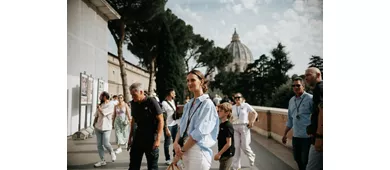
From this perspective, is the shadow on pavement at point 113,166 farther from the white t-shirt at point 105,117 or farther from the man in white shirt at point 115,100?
the man in white shirt at point 115,100

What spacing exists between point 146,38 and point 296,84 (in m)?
1.80

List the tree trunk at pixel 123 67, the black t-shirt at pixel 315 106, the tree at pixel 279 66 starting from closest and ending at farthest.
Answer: the black t-shirt at pixel 315 106 < the tree at pixel 279 66 < the tree trunk at pixel 123 67

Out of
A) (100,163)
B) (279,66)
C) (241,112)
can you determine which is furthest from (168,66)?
(100,163)

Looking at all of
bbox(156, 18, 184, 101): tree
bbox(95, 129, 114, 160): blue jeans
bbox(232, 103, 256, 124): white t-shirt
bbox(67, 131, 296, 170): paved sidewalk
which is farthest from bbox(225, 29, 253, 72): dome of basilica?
bbox(95, 129, 114, 160): blue jeans

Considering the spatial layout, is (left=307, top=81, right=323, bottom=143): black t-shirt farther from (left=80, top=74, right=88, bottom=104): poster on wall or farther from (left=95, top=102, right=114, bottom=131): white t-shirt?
(left=80, top=74, right=88, bottom=104): poster on wall

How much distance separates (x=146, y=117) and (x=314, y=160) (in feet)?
5.90

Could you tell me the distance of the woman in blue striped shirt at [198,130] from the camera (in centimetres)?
295

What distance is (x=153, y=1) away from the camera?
4367 mm

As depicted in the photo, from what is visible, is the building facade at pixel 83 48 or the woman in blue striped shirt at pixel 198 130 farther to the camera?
the building facade at pixel 83 48

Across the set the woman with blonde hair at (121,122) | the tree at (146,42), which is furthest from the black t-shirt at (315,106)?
the woman with blonde hair at (121,122)

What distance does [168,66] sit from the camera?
4.30 m

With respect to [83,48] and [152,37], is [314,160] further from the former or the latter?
[83,48]

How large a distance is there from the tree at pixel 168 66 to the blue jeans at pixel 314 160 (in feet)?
4.90
